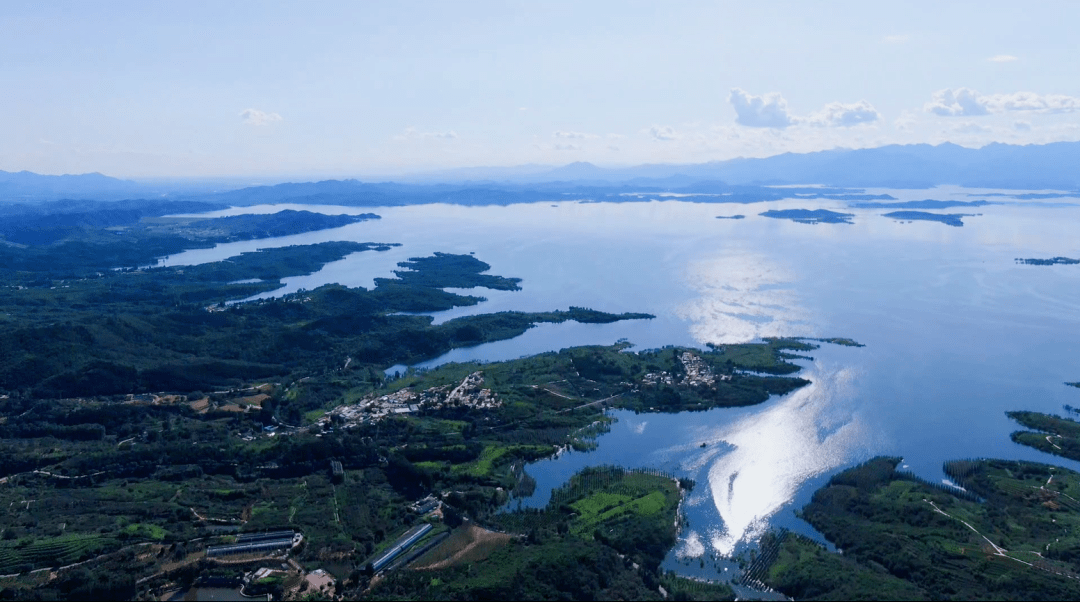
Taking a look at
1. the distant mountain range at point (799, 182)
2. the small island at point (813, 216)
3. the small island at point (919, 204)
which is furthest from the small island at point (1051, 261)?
the distant mountain range at point (799, 182)

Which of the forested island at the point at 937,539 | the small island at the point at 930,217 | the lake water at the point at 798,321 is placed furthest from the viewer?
the small island at the point at 930,217

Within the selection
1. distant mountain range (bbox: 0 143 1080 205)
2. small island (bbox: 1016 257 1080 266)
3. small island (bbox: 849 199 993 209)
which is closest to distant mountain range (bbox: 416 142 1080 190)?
distant mountain range (bbox: 0 143 1080 205)

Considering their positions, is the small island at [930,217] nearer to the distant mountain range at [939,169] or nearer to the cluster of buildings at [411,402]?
the distant mountain range at [939,169]

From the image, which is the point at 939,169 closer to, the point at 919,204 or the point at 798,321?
the point at 919,204

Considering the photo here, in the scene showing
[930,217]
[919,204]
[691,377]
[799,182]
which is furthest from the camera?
[799,182]

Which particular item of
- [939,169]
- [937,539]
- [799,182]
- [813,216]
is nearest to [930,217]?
[813,216]
